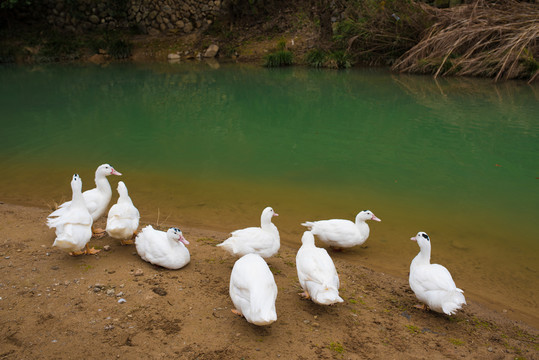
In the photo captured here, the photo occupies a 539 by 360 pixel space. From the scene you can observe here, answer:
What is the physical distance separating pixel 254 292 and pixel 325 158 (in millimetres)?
5913

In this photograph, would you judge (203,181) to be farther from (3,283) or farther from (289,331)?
(289,331)

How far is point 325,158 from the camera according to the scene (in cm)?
927

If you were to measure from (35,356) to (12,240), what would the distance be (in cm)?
242

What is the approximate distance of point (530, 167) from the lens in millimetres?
8508

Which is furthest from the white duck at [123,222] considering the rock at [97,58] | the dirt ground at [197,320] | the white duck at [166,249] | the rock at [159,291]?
the rock at [97,58]

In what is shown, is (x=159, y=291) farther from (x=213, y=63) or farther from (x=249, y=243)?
(x=213, y=63)

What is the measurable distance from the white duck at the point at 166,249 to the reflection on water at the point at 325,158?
166 cm

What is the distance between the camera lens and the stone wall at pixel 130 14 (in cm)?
2694

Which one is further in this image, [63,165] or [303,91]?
[303,91]

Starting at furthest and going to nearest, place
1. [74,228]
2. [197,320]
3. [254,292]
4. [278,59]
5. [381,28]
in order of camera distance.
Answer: [278,59] → [381,28] → [74,228] → [197,320] → [254,292]

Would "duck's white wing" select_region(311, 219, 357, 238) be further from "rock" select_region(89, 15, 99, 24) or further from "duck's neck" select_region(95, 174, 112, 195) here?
"rock" select_region(89, 15, 99, 24)

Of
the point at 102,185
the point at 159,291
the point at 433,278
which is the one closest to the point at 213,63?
the point at 102,185

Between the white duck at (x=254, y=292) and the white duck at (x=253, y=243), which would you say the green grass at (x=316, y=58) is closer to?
the white duck at (x=253, y=243)

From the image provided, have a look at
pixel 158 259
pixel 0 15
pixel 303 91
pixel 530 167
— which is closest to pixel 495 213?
pixel 530 167
